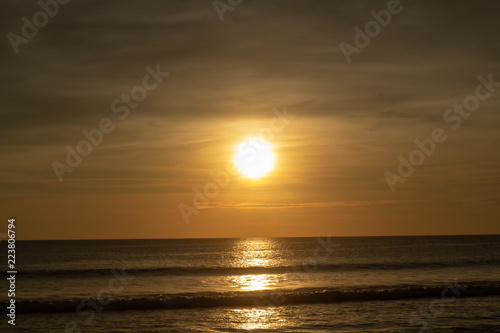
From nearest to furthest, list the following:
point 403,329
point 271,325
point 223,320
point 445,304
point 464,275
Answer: point 403,329 → point 271,325 → point 223,320 → point 445,304 → point 464,275

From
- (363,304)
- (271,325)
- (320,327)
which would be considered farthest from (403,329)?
(363,304)

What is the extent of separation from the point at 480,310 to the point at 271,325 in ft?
41.4

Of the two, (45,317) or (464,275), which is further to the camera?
(464,275)

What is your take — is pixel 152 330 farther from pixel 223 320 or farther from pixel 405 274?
pixel 405 274

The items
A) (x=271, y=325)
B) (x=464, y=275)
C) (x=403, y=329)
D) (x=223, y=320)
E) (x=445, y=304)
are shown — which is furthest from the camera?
(x=464, y=275)

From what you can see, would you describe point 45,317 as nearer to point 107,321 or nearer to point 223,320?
point 107,321

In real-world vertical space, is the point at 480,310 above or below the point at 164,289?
below

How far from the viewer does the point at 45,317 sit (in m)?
29.4

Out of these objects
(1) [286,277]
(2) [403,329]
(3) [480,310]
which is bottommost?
(2) [403,329]

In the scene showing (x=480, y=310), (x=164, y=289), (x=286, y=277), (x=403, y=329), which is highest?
(x=286, y=277)

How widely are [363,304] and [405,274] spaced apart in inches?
955

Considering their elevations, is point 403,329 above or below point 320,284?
below

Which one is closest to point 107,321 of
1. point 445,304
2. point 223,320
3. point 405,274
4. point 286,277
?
point 223,320

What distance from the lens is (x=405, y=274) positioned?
182 feet
